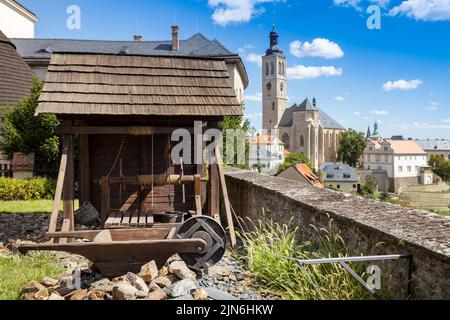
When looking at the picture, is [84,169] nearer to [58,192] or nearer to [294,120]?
[58,192]

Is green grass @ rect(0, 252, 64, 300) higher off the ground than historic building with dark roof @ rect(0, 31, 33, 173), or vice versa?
historic building with dark roof @ rect(0, 31, 33, 173)

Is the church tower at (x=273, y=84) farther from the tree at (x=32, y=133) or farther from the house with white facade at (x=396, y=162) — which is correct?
the tree at (x=32, y=133)

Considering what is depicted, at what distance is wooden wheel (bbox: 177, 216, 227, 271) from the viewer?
5363mm

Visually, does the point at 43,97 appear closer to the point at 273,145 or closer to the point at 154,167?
the point at 154,167

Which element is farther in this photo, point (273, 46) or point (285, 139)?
point (273, 46)

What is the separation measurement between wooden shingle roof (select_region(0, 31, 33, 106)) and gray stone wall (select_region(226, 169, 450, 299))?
18.5 meters

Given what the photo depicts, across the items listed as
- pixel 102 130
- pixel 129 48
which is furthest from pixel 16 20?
pixel 102 130

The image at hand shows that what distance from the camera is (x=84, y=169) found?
8.25 meters

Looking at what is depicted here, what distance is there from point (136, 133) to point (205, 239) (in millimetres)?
2713

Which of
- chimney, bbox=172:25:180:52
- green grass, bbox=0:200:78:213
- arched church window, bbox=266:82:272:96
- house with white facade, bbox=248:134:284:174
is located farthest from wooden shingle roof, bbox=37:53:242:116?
arched church window, bbox=266:82:272:96

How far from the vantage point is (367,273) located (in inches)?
153

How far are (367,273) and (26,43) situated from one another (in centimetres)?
3792

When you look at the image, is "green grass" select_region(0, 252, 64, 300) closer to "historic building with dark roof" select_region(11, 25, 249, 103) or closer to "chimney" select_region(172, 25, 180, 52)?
"historic building with dark roof" select_region(11, 25, 249, 103)
